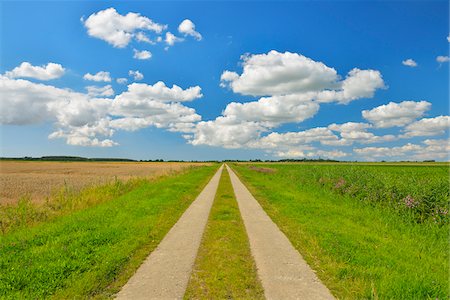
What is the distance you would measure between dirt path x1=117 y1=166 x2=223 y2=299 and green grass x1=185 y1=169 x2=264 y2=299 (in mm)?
229

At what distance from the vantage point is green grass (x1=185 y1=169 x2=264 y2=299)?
5.98 metres

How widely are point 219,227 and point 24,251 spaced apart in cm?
635

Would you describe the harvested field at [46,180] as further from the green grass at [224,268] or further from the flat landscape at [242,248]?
the green grass at [224,268]

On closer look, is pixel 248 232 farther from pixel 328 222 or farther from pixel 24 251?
pixel 24 251

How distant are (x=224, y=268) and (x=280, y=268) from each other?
1.39m

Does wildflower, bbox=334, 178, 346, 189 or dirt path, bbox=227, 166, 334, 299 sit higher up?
wildflower, bbox=334, 178, 346, 189

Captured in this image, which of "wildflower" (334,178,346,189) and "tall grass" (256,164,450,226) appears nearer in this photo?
"tall grass" (256,164,450,226)

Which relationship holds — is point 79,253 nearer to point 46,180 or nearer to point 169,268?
point 169,268

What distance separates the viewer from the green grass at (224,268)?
235 inches

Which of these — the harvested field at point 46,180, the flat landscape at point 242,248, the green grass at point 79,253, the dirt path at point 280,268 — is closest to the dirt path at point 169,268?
the flat landscape at point 242,248

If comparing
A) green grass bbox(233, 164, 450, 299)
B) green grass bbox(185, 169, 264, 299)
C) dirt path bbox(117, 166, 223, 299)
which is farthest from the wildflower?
dirt path bbox(117, 166, 223, 299)

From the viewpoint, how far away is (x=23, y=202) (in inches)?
517

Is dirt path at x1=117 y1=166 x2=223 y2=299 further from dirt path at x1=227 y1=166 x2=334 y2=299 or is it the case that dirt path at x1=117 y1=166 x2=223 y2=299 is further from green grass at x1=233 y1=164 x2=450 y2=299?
green grass at x1=233 y1=164 x2=450 y2=299

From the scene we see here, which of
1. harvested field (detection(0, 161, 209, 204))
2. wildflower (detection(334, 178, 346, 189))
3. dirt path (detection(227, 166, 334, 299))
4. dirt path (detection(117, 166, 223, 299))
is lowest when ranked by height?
harvested field (detection(0, 161, 209, 204))
